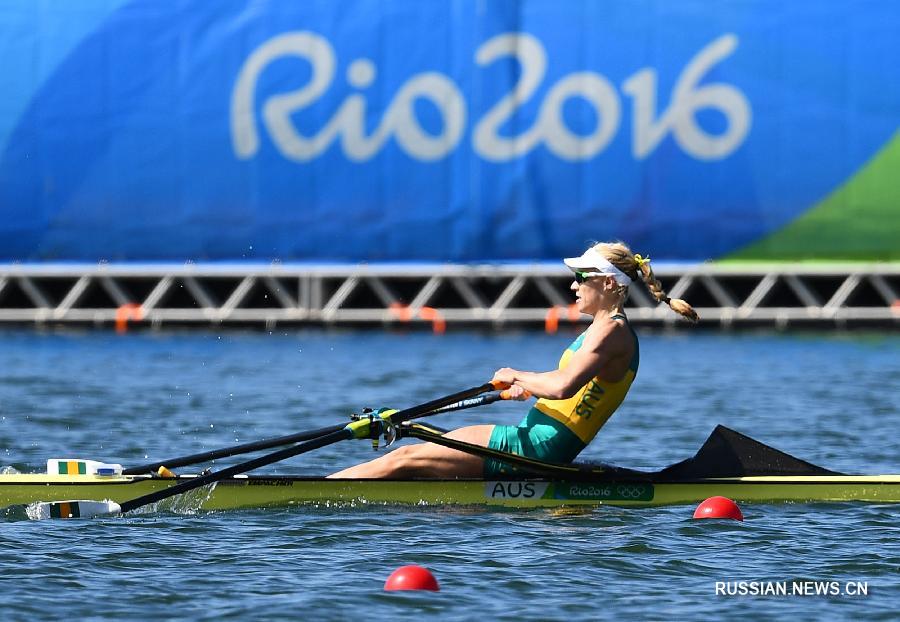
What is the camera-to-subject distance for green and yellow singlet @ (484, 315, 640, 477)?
35.9ft

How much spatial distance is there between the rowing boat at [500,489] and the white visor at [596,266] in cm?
A: 128

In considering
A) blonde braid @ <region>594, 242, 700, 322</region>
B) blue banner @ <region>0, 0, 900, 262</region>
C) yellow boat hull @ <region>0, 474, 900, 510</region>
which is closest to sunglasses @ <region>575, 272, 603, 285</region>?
blonde braid @ <region>594, 242, 700, 322</region>

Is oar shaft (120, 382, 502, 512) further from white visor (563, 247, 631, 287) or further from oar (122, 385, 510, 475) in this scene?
white visor (563, 247, 631, 287)

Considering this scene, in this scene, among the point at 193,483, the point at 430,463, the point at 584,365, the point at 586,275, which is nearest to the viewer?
the point at 584,365

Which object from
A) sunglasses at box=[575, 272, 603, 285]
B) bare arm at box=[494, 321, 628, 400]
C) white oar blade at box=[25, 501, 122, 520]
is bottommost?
white oar blade at box=[25, 501, 122, 520]

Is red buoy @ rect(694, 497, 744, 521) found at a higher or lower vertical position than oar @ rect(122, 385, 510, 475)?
lower

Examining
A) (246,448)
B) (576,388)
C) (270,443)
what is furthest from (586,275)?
(246,448)

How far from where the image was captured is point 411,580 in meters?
8.85

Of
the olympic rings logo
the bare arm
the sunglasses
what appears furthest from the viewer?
the olympic rings logo

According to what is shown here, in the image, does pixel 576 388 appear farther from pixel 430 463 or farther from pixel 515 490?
pixel 430 463

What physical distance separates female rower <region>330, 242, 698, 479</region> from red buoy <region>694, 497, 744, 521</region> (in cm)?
84

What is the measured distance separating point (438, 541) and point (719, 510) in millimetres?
1893

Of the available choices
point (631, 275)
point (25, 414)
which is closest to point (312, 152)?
point (25, 414)

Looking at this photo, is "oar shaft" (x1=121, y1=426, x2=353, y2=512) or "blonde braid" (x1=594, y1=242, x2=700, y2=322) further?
"oar shaft" (x1=121, y1=426, x2=353, y2=512)
